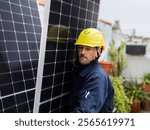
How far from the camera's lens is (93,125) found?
1.98 metres

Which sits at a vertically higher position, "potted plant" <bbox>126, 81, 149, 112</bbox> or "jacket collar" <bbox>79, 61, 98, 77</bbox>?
"jacket collar" <bbox>79, 61, 98, 77</bbox>

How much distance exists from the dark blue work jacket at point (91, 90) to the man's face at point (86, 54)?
0.13ft

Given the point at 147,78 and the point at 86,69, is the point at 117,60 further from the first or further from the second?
the point at 86,69

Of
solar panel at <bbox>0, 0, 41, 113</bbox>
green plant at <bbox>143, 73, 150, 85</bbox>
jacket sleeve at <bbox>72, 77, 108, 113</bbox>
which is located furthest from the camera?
green plant at <bbox>143, 73, 150, 85</bbox>

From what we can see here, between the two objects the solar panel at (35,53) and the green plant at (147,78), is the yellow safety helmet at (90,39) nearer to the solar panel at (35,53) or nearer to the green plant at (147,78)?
the solar panel at (35,53)

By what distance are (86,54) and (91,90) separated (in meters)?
0.33

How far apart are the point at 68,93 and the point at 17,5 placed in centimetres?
89

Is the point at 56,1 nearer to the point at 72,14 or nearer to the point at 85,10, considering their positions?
the point at 72,14

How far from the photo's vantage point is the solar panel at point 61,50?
86.1 inches

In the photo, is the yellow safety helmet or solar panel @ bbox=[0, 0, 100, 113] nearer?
solar panel @ bbox=[0, 0, 100, 113]

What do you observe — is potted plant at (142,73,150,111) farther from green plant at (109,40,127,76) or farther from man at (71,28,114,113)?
man at (71,28,114,113)

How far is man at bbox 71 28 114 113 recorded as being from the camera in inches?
87.3

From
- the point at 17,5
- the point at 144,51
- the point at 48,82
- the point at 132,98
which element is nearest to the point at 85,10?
the point at 17,5

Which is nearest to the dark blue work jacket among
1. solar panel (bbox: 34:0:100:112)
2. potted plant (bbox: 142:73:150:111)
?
solar panel (bbox: 34:0:100:112)
